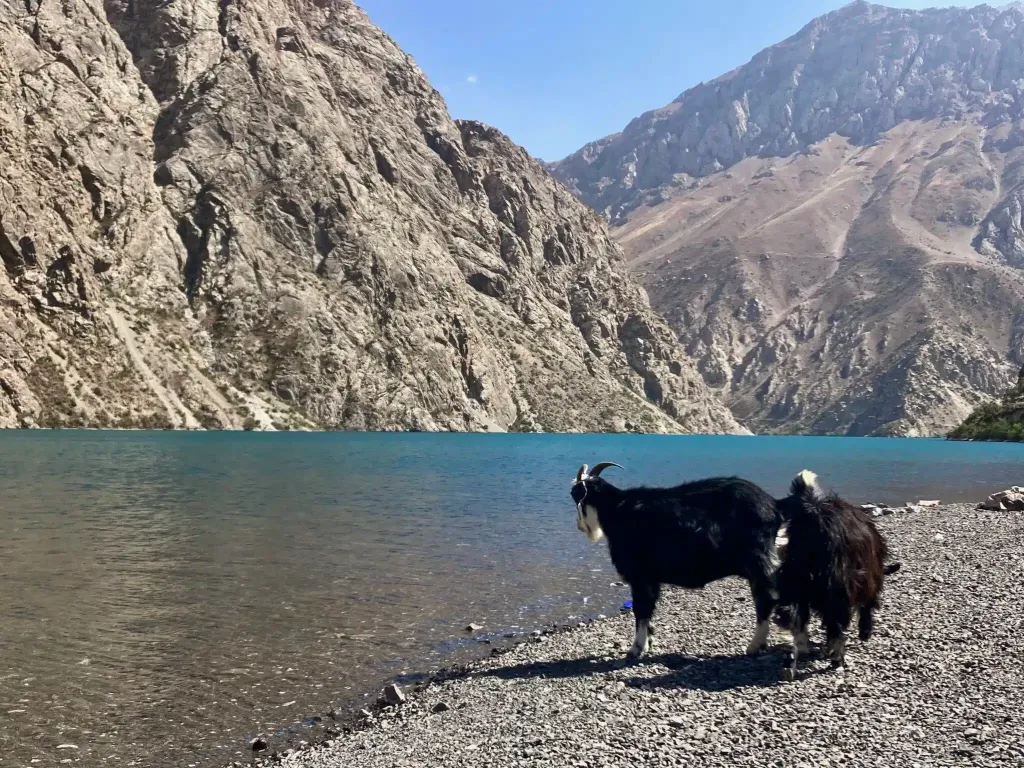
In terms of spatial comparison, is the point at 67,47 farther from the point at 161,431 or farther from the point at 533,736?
the point at 533,736

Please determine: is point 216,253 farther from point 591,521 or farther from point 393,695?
point 393,695

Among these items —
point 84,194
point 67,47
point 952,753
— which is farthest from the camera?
point 67,47

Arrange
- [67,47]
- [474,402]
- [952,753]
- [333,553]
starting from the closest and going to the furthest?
[952,753] → [333,553] → [67,47] → [474,402]

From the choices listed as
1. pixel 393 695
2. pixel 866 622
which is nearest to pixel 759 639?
pixel 866 622

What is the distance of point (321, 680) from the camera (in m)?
12.8

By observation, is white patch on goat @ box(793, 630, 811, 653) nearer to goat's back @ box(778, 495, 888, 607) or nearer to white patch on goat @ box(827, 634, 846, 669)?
white patch on goat @ box(827, 634, 846, 669)

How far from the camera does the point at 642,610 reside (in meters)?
12.5

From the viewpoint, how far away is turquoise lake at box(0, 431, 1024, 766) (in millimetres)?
11219

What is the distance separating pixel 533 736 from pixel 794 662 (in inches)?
160

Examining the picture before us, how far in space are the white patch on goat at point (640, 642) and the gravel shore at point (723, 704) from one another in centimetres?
18

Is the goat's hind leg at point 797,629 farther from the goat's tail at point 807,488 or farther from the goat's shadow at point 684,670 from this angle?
the goat's tail at point 807,488

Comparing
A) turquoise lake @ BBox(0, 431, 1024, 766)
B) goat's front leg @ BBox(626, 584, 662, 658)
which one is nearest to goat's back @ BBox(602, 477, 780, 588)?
goat's front leg @ BBox(626, 584, 662, 658)

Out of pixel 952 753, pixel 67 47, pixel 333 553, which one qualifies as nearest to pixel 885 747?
pixel 952 753

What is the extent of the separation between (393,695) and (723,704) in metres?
4.92
